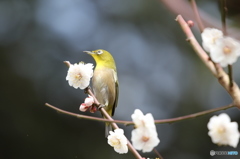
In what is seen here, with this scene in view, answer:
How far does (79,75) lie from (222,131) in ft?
1.94

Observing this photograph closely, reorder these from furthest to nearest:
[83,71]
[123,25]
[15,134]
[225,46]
Result: 1. [123,25]
2. [15,134]
3. [83,71]
4. [225,46]

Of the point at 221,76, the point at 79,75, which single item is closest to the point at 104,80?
the point at 79,75

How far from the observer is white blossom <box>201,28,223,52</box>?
0.83 meters

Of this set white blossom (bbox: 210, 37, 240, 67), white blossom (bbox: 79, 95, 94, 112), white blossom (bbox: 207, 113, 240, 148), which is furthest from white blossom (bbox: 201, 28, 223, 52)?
white blossom (bbox: 79, 95, 94, 112)

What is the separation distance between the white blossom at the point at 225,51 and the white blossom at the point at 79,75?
0.55 m

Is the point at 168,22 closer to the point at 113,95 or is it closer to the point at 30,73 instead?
the point at 30,73

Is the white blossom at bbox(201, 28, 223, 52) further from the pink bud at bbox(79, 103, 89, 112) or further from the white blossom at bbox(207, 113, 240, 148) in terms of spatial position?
the pink bud at bbox(79, 103, 89, 112)

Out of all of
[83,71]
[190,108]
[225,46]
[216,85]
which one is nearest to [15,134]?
[190,108]

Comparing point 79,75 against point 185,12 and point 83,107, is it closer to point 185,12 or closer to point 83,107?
point 83,107

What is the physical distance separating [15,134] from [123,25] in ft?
6.91

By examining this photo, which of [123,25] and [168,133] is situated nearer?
[168,133]

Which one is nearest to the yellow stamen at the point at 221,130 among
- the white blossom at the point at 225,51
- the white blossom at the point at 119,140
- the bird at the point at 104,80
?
the white blossom at the point at 225,51

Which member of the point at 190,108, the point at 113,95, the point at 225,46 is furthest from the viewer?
the point at 190,108

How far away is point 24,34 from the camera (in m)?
5.12
